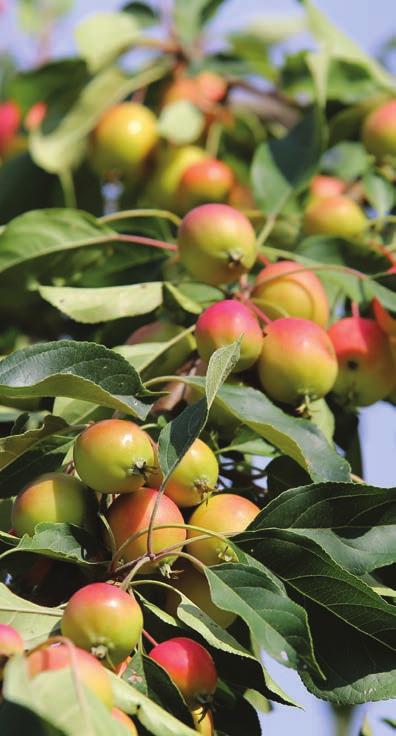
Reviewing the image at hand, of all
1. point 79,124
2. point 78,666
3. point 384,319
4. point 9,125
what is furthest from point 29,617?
point 9,125

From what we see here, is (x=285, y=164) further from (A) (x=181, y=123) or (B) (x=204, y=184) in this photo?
(A) (x=181, y=123)

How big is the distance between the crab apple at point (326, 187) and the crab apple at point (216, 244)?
569 mm

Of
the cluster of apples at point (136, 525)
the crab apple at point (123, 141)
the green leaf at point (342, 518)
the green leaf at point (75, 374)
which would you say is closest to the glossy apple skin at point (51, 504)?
the cluster of apples at point (136, 525)

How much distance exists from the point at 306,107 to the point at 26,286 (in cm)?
92

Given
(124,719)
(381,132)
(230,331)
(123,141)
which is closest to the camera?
(124,719)

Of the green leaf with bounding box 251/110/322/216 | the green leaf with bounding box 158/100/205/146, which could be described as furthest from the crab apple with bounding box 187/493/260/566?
the green leaf with bounding box 158/100/205/146

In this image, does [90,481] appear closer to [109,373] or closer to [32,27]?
[109,373]

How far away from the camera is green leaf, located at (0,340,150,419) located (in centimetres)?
122

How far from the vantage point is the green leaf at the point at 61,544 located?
1125 millimetres

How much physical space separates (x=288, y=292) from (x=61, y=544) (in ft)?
2.12

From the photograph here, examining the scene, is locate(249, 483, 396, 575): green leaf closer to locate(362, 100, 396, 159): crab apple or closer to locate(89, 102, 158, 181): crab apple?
locate(362, 100, 396, 159): crab apple

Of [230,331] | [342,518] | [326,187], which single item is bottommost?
[326,187]

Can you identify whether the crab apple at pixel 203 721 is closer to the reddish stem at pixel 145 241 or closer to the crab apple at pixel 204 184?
the reddish stem at pixel 145 241

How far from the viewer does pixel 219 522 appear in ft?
4.12
